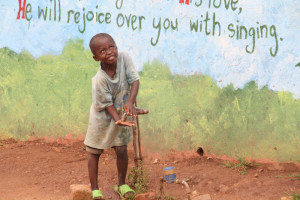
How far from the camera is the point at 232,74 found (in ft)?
15.6

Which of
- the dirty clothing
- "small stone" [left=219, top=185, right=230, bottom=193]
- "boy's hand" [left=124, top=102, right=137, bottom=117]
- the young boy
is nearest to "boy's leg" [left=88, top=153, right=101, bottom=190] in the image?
the young boy

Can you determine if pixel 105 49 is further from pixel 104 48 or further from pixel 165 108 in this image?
pixel 165 108

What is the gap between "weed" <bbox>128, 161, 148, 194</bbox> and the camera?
4.22 meters

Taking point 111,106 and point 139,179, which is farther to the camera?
point 139,179

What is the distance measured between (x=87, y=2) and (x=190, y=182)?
2.44 m

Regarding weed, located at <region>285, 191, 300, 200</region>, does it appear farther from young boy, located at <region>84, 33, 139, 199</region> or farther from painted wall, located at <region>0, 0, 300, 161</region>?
young boy, located at <region>84, 33, 139, 199</region>

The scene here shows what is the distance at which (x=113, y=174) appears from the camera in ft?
16.1

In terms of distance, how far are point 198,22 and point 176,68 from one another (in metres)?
0.55

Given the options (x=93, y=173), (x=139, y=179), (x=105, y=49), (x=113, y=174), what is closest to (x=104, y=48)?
(x=105, y=49)

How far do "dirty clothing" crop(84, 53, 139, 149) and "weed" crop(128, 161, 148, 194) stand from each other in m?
0.33

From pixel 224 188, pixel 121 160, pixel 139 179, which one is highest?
pixel 121 160

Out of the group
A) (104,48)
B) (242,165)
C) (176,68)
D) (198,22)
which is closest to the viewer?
(104,48)

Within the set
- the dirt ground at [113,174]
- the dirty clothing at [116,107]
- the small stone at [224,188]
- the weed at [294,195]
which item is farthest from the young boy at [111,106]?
the weed at [294,195]

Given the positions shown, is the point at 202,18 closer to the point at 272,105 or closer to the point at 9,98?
the point at 272,105
